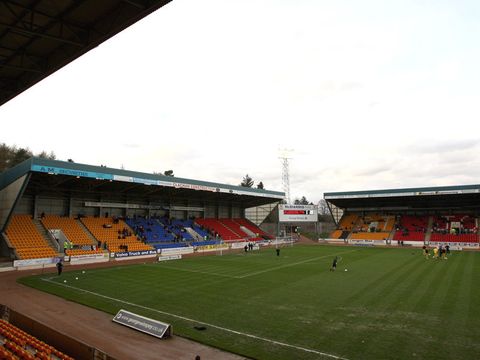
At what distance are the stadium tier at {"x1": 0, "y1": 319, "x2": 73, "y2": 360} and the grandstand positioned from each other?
6279 centimetres

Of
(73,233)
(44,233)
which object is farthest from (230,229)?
(44,233)

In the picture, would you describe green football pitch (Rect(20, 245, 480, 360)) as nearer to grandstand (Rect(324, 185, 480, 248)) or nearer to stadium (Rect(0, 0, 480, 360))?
stadium (Rect(0, 0, 480, 360))

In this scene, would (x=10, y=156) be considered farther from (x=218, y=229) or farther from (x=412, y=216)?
(x=412, y=216)

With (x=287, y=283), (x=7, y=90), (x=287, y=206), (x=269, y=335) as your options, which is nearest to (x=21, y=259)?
(x=7, y=90)

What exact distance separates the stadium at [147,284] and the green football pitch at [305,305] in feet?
0.30

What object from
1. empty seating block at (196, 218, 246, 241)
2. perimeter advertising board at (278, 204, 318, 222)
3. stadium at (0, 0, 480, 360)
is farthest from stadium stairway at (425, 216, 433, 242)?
empty seating block at (196, 218, 246, 241)

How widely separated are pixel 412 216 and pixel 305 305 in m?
62.6

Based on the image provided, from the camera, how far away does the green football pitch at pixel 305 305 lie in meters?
12.9

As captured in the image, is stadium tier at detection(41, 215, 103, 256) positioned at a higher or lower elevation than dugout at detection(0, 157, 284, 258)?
lower

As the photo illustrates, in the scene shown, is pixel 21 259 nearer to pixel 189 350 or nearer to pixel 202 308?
pixel 202 308

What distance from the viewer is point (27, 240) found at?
119 ft

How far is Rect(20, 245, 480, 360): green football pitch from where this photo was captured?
12.9 meters

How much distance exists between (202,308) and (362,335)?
8.38 metres

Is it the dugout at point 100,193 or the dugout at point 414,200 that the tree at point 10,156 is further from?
the dugout at point 414,200
